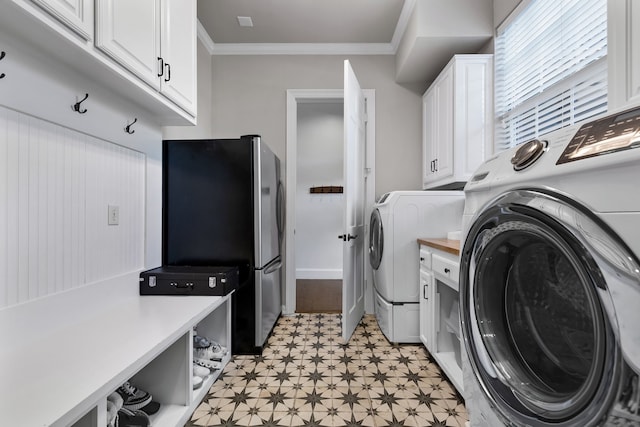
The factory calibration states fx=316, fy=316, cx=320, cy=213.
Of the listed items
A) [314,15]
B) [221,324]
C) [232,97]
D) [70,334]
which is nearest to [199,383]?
[221,324]

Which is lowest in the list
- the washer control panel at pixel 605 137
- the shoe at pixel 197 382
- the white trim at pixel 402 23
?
the shoe at pixel 197 382

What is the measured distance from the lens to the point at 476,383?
1021mm

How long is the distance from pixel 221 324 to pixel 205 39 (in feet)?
8.24

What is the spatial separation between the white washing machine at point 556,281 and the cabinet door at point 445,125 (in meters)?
1.49

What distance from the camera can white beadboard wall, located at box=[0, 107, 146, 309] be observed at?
1100 millimetres

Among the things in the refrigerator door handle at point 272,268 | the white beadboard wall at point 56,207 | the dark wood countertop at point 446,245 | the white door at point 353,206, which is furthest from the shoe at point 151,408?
the dark wood countertop at point 446,245

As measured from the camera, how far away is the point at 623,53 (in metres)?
1.16

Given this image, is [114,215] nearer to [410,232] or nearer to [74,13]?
[74,13]

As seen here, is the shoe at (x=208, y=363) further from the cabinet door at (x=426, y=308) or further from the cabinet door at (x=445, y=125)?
the cabinet door at (x=445, y=125)

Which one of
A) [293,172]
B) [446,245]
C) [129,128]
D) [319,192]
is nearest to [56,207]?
[129,128]

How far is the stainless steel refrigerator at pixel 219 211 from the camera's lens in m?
2.15

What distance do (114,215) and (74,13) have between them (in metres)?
0.94

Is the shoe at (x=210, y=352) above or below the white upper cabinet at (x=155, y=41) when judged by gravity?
below

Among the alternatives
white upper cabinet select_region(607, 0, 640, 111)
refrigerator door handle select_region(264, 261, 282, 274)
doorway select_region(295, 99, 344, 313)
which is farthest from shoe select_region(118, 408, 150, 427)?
doorway select_region(295, 99, 344, 313)
